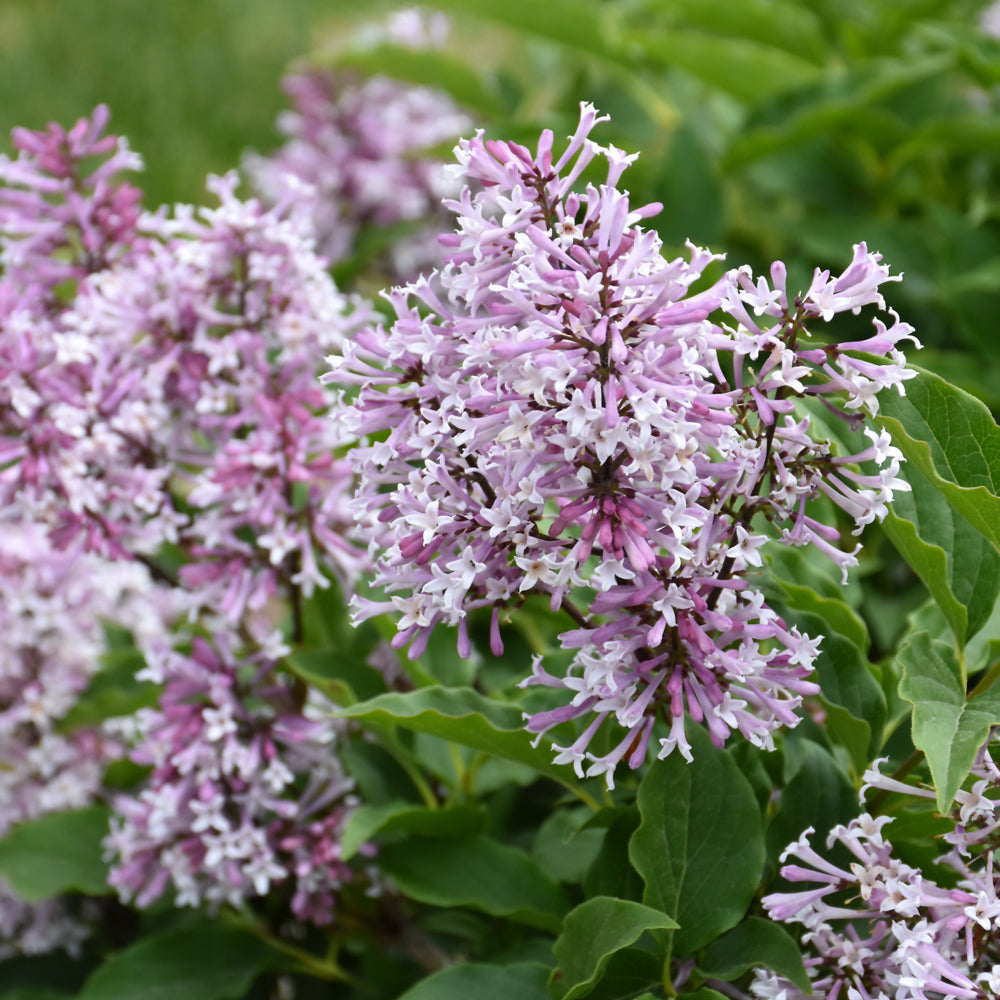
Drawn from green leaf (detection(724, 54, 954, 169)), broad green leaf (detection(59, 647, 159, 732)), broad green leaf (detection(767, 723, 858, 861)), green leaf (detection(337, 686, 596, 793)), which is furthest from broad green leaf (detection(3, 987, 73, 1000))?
green leaf (detection(724, 54, 954, 169))

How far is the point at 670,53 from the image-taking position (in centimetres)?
267

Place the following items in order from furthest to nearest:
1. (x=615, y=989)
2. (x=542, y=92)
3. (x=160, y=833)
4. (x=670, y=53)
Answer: (x=542, y=92) → (x=670, y=53) → (x=160, y=833) → (x=615, y=989)

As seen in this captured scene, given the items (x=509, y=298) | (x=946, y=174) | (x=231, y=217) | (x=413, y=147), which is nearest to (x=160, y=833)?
(x=231, y=217)

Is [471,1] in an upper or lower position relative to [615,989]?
upper

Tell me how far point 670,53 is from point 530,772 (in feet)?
5.37

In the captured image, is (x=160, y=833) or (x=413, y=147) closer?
(x=160, y=833)

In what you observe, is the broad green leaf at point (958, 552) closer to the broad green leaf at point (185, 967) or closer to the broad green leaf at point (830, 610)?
the broad green leaf at point (830, 610)

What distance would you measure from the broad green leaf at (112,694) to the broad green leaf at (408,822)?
0.56 meters

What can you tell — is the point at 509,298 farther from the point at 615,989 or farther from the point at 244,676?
the point at 244,676

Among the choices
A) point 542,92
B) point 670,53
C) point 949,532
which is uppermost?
point 542,92

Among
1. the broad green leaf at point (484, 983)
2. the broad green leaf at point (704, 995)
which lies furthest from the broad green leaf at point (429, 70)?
the broad green leaf at point (704, 995)

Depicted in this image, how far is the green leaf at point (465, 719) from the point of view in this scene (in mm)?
1279

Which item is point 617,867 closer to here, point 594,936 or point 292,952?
point 594,936

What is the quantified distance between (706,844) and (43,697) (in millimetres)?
1182
